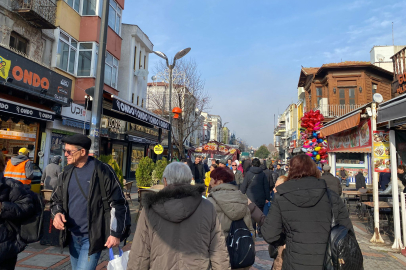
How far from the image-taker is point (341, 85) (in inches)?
965

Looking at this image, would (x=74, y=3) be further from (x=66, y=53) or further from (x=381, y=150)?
(x=381, y=150)

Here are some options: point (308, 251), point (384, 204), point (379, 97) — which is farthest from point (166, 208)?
point (384, 204)

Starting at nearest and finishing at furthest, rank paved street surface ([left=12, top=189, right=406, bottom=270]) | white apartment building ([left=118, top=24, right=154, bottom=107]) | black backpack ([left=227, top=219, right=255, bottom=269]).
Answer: black backpack ([left=227, top=219, right=255, bottom=269]) → paved street surface ([left=12, top=189, right=406, bottom=270]) → white apartment building ([left=118, top=24, right=154, bottom=107])

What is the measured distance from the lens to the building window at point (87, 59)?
14.4 meters

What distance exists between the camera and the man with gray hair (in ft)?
6.75

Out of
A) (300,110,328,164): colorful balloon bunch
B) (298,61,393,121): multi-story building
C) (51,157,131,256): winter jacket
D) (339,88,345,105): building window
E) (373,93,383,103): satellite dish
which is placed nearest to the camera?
(51,157,131,256): winter jacket

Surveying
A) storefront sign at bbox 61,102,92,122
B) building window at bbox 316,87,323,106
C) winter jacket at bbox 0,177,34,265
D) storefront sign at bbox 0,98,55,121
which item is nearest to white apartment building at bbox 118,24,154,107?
storefront sign at bbox 61,102,92,122

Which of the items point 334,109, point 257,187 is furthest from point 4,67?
point 334,109

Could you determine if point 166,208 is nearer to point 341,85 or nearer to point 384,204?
point 384,204

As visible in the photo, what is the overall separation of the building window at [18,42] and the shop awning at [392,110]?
12700 millimetres

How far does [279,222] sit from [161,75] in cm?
2187

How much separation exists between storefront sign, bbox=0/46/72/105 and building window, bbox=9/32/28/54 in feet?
6.55

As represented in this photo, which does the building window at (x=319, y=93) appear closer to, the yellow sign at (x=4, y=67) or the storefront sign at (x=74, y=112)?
the storefront sign at (x=74, y=112)

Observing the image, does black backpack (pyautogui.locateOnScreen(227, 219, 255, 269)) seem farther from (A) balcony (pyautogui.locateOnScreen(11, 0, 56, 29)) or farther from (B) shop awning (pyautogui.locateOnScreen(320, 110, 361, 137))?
(A) balcony (pyautogui.locateOnScreen(11, 0, 56, 29))
